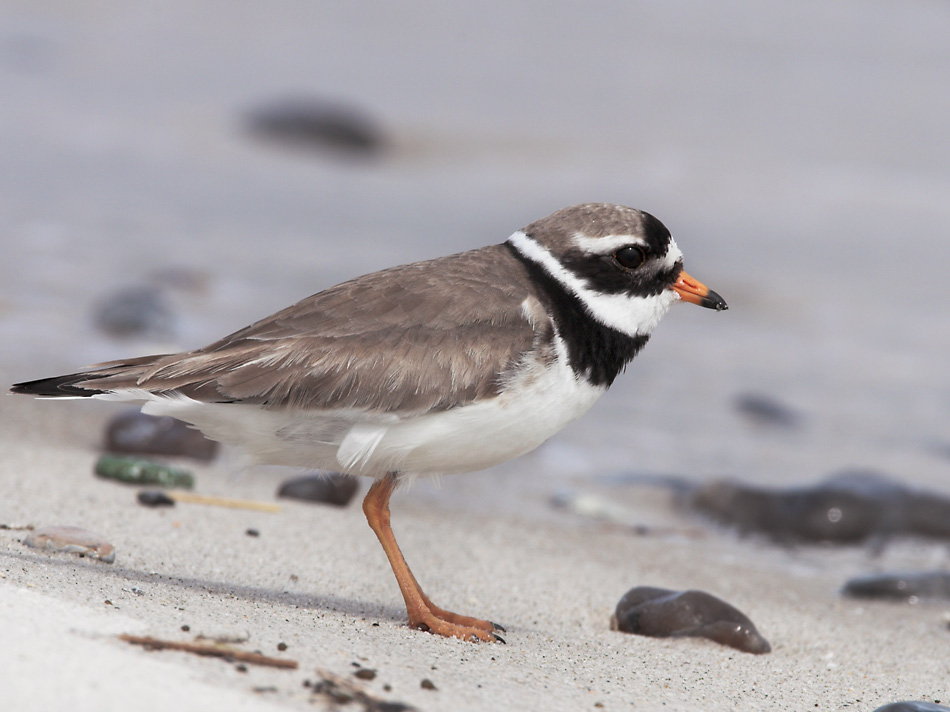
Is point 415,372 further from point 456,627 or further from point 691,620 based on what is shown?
point 691,620

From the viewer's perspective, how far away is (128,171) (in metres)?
13.3

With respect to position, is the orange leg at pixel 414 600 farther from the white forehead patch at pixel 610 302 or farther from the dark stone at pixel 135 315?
the dark stone at pixel 135 315

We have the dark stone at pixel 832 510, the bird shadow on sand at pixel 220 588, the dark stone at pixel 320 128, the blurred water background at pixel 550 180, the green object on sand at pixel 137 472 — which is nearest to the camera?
the bird shadow on sand at pixel 220 588

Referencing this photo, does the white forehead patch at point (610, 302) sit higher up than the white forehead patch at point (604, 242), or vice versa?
the white forehead patch at point (604, 242)

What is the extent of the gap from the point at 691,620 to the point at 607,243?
4.95ft

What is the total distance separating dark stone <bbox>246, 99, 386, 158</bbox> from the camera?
47.6 ft

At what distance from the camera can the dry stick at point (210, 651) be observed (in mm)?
2842

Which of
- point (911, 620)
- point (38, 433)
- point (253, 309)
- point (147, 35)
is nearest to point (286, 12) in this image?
point (147, 35)

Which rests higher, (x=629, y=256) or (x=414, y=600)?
(x=629, y=256)

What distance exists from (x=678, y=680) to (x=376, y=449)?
1.25m

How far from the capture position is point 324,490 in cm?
572

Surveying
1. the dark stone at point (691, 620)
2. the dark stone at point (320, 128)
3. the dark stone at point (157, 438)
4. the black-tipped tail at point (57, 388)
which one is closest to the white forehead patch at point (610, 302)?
the dark stone at point (691, 620)

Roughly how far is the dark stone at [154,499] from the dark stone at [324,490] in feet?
2.37

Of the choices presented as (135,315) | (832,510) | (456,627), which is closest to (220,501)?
(456,627)
